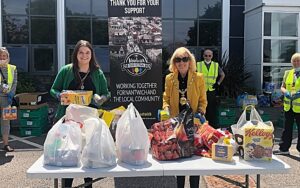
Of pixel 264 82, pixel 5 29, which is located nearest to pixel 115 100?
pixel 264 82

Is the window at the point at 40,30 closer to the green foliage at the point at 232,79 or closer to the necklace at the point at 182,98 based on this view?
the green foliage at the point at 232,79

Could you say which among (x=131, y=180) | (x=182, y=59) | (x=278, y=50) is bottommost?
(x=131, y=180)

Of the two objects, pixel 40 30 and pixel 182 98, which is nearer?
pixel 182 98

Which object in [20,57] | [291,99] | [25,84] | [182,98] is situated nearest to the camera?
[182,98]

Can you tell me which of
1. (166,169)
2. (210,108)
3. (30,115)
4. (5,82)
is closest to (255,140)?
(166,169)

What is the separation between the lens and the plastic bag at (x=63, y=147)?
2.90m

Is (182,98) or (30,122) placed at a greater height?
(182,98)

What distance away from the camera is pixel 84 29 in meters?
15.1

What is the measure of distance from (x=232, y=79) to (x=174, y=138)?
1049cm

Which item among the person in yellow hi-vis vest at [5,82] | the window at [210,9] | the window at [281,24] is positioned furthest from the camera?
the window at [210,9]

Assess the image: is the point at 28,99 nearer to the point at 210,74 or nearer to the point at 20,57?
the point at 210,74

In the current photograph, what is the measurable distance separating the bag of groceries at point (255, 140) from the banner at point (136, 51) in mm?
3570

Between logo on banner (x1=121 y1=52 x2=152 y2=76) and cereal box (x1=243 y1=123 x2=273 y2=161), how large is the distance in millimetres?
3769

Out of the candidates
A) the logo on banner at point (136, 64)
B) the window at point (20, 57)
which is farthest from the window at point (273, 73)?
the window at point (20, 57)
